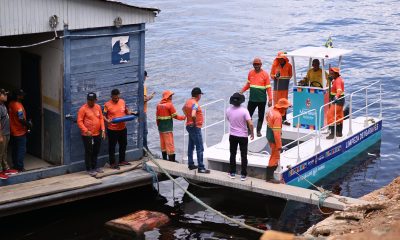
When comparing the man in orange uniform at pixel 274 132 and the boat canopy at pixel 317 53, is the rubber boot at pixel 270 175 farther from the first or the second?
the boat canopy at pixel 317 53

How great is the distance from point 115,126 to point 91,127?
74 centimetres

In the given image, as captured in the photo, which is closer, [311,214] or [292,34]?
[311,214]

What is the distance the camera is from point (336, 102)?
66.0 feet

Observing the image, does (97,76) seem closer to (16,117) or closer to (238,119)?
(16,117)

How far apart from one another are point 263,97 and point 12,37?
5.95 m

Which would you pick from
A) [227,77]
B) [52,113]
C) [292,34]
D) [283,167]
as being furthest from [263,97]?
[292,34]

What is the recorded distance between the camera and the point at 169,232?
16.7m

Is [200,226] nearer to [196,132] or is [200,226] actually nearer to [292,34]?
[196,132]

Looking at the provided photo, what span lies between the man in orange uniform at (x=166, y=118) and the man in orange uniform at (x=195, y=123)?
0.40 meters

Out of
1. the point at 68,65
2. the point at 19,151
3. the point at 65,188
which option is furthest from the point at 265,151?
the point at 19,151

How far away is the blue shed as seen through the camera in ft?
54.2

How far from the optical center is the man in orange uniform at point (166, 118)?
18156 mm

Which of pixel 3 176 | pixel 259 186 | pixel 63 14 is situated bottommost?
pixel 259 186

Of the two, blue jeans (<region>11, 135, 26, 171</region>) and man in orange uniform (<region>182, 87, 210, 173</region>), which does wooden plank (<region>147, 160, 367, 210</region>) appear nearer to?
man in orange uniform (<region>182, 87, 210, 173</region>)
